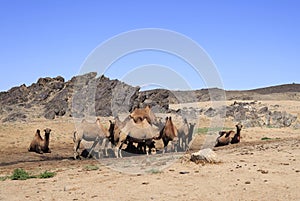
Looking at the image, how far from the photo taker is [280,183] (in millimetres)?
11719

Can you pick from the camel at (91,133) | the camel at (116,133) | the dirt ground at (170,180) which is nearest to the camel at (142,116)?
the camel at (116,133)

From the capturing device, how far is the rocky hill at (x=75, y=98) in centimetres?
3964

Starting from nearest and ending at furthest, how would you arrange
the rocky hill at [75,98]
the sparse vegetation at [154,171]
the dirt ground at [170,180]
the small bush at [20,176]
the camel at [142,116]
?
the dirt ground at [170,180], the sparse vegetation at [154,171], the small bush at [20,176], the camel at [142,116], the rocky hill at [75,98]

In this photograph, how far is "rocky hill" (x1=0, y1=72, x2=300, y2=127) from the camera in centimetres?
3964

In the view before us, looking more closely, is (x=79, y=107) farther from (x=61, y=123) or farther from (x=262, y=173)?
(x=262, y=173)

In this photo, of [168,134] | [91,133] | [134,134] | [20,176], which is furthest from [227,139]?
[20,176]

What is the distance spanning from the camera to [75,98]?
41.6 metres

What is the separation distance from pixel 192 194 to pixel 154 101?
3296 cm

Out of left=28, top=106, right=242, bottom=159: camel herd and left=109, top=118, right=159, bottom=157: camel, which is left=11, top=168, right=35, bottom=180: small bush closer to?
left=28, top=106, right=242, bottom=159: camel herd

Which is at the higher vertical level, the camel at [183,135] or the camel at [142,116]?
the camel at [142,116]

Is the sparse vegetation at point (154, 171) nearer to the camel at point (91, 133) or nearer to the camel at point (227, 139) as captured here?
the camel at point (91, 133)

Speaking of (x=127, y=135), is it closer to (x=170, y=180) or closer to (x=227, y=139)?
(x=227, y=139)

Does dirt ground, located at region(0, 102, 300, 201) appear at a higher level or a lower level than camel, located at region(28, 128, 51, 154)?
lower

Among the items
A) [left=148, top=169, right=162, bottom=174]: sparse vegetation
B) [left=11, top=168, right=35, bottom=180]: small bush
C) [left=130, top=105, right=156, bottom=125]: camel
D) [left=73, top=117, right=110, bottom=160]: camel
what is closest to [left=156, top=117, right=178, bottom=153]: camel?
[left=130, top=105, right=156, bottom=125]: camel
